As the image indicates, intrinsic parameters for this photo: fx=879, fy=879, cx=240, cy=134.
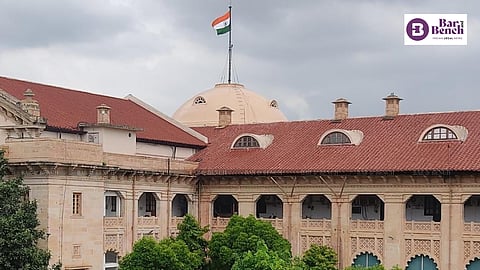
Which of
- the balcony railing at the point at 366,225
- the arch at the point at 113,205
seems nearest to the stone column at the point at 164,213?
the arch at the point at 113,205

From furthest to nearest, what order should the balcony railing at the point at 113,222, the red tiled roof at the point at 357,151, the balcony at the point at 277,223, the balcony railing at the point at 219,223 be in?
the balcony railing at the point at 219,223, the balcony at the point at 277,223, the red tiled roof at the point at 357,151, the balcony railing at the point at 113,222

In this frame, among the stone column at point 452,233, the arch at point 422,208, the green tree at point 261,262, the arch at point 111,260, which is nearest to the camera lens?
the green tree at point 261,262

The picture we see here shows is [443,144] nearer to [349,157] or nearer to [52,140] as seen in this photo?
[349,157]

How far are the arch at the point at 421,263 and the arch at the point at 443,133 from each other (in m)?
5.41

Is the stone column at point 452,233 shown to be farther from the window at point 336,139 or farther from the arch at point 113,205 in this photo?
the arch at point 113,205

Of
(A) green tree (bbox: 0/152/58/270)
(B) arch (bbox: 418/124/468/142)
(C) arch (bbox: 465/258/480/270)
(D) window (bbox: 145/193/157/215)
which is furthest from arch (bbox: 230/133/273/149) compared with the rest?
(A) green tree (bbox: 0/152/58/270)

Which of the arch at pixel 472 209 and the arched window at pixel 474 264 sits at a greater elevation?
the arch at pixel 472 209

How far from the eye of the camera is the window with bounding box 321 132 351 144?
140ft

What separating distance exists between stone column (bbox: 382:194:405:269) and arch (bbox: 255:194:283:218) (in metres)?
7.05

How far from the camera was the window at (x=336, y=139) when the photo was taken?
42.7 m

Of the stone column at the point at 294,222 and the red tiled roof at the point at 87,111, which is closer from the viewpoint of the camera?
the red tiled roof at the point at 87,111

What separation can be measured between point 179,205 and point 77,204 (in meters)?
10.4

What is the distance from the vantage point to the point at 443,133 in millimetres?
40031

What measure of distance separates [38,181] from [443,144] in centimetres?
1782
